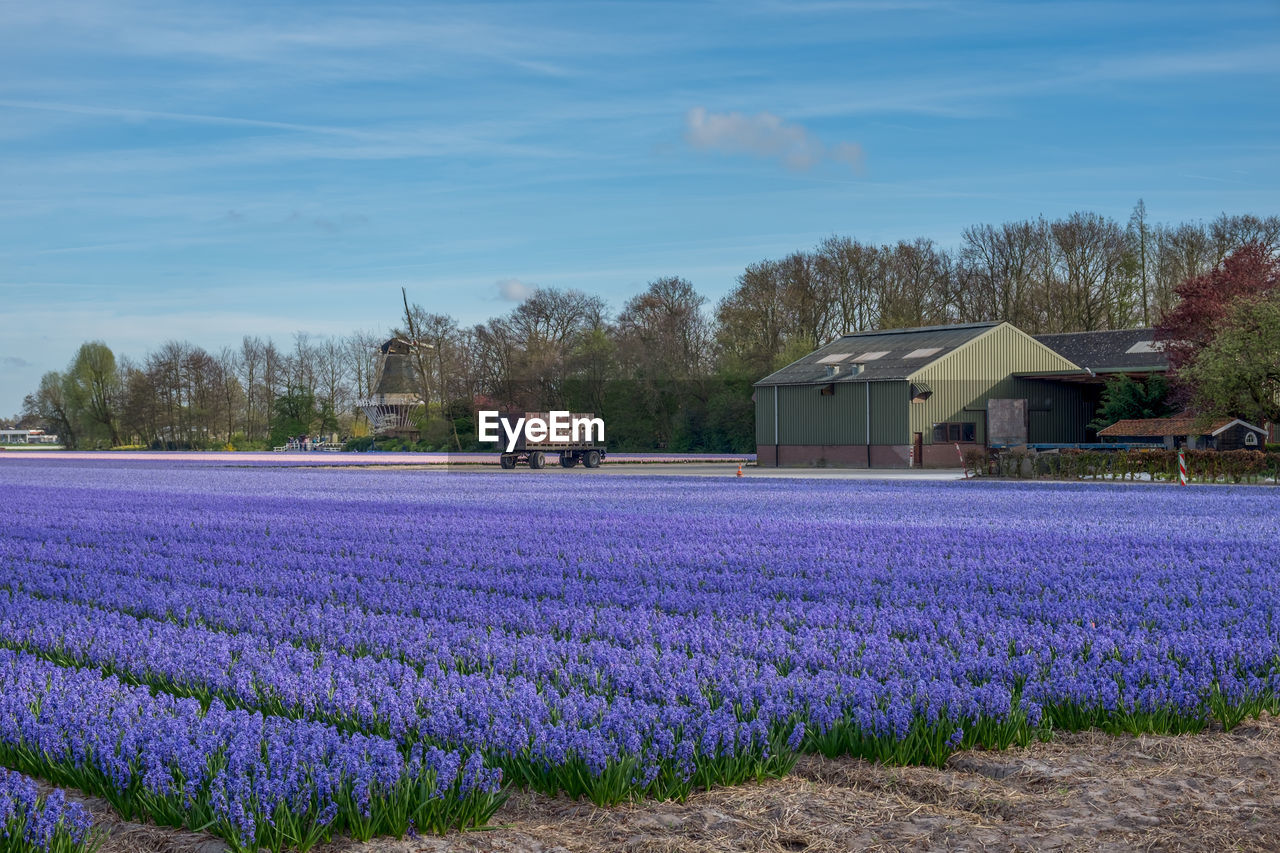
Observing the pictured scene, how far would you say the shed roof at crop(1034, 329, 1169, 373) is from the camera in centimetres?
5238

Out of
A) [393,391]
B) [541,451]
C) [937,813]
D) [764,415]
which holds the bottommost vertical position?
[937,813]

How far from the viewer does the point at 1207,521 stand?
2044 centimetres

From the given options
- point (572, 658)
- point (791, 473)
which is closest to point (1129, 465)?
point (791, 473)

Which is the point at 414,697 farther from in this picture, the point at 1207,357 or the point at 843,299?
the point at 843,299

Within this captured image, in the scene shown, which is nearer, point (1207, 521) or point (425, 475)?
point (1207, 521)

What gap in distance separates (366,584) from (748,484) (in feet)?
77.2

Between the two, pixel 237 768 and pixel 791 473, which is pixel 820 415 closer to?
pixel 791 473

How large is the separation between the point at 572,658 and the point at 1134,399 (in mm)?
45641

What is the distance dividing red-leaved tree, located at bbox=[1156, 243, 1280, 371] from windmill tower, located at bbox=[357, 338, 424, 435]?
205 feet

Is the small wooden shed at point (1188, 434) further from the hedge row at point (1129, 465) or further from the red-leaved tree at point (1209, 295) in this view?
the hedge row at point (1129, 465)

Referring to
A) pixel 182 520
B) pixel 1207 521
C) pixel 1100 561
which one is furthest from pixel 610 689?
pixel 182 520

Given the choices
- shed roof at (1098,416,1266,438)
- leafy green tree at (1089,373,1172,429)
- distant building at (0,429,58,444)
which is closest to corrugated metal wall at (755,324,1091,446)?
leafy green tree at (1089,373,1172,429)

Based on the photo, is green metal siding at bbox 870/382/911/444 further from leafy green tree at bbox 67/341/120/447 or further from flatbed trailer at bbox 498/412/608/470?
leafy green tree at bbox 67/341/120/447

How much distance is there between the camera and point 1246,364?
128ft
